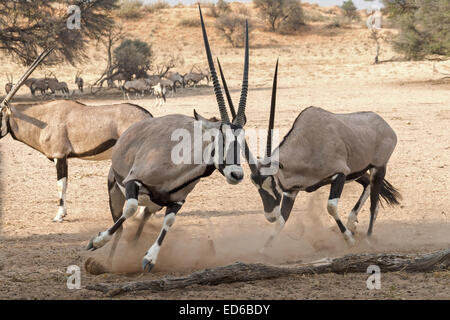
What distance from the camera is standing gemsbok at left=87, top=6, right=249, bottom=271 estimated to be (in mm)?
4805

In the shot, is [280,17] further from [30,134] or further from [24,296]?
[24,296]

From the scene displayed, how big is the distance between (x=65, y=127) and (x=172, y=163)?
3.16m

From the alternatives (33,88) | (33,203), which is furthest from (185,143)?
(33,88)

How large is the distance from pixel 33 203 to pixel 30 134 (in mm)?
1070

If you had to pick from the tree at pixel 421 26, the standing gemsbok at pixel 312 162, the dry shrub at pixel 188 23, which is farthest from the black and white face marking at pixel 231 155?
the dry shrub at pixel 188 23

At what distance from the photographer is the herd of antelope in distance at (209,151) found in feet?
16.4

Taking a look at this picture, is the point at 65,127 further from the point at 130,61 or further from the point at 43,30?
the point at 130,61

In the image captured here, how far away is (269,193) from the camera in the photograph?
19.4 ft

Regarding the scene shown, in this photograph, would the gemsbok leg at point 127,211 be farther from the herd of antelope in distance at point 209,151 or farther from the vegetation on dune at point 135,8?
the vegetation on dune at point 135,8

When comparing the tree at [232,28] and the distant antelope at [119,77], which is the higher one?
the tree at [232,28]

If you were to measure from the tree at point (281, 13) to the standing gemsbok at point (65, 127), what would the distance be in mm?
41158

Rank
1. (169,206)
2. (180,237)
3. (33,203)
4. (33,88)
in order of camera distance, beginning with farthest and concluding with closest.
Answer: (33,88) < (33,203) < (180,237) < (169,206)

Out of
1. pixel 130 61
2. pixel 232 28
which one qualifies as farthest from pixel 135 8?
pixel 130 61

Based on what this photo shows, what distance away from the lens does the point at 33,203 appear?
28.2ft
